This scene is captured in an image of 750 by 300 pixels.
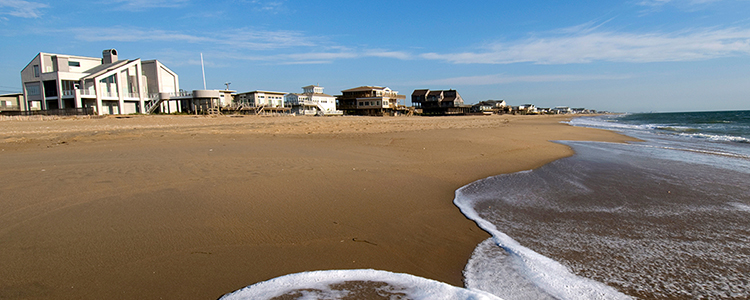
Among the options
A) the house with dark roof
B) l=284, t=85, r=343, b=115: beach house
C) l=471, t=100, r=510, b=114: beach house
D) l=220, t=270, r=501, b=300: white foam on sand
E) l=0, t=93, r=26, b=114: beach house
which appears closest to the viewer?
l=220, t=270, r=501, b=300: white foam on sand

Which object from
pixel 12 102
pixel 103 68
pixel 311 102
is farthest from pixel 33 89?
pixel 311 102

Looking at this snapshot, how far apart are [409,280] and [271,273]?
1.14m

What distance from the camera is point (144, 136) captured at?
12.7 metres

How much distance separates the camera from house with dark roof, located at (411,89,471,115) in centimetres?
7731

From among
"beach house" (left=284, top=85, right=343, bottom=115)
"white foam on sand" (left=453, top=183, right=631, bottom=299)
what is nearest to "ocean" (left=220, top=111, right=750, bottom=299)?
"white foam on sand" (left=453, top=183, right=631, bottom=299)

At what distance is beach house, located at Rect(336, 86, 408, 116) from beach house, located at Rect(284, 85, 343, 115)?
A: 201 cm

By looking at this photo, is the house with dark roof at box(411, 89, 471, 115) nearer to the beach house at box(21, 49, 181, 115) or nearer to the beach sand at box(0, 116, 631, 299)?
the beach house at box(21, 49, 181, 115)

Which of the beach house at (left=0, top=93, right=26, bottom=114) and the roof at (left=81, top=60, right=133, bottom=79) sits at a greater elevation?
the roof at (left=81, top=60, right=133, bottom=79)

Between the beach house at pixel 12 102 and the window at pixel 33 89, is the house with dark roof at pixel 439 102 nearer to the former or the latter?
the window at pixel 33 89

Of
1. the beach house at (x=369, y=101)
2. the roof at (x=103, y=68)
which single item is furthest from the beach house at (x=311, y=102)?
the roof at (x=103, y=68)

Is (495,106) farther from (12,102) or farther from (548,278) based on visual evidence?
(548,278)

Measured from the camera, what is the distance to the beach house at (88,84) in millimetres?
38719

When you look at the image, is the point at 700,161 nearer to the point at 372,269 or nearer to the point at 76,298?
the point at 372,269

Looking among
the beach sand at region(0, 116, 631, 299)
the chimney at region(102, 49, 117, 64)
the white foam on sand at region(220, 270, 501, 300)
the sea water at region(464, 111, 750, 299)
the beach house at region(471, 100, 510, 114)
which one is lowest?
the sea water at region(464, 111, 750, 299)
